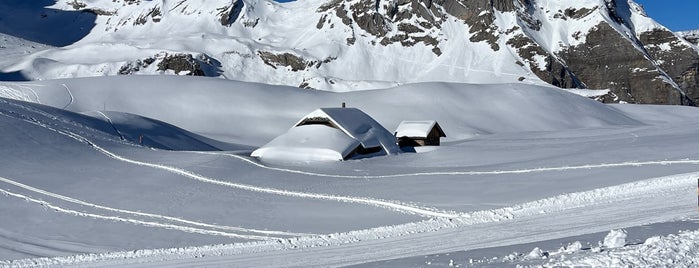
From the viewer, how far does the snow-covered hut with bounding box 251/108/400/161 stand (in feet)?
138

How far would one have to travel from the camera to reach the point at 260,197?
27172 mm

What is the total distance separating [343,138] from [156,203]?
19435 millimetres

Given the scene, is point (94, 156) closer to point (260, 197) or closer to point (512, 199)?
point (260, 197)

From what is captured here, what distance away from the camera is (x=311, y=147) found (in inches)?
1660

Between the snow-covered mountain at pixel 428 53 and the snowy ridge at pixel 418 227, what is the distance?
414 feet

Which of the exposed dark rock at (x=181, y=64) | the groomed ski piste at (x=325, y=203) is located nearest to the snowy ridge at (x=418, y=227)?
the groomed ski piste at (x=325, y=203)

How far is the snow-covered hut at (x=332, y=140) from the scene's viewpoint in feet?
138

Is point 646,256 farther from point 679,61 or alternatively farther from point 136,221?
point 679,61

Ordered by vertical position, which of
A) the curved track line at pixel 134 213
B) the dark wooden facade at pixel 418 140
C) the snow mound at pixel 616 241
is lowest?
the dark wooden facade at pixel 418 140

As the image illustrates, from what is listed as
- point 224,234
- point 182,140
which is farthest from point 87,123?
point 224,234

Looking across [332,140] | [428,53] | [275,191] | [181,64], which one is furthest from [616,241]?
[428,53]

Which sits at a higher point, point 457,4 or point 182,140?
point 457,4

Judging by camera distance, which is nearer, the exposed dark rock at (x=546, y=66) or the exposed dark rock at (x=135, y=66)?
the exposed dark rock at (x=135, y=66)

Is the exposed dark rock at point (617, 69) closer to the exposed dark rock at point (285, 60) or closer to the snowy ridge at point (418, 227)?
the exposed dark rock at point (285, 60)
